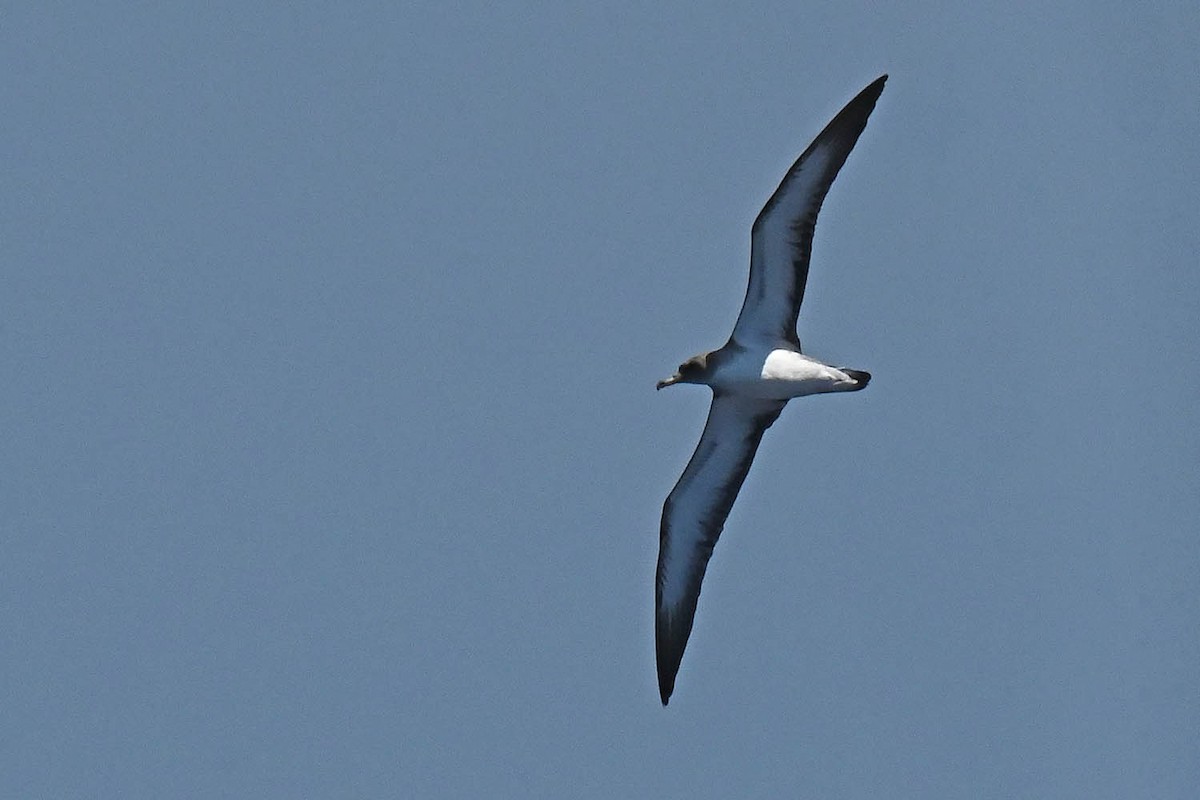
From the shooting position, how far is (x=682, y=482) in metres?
35.5

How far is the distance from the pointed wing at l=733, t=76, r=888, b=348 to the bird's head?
0.71 metres

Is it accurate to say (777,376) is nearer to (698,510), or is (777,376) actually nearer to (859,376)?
(859,376)

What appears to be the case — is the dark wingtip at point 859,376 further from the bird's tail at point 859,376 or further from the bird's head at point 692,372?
the bird's head at point 692,372

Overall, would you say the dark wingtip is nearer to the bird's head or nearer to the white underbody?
the white underbody

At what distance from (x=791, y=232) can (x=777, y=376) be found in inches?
90.6

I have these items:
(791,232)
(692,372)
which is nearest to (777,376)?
(692,372)

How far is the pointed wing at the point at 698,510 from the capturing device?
35156 millimetres

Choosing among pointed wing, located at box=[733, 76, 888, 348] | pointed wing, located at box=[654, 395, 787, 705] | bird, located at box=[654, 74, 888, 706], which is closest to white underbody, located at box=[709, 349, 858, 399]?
bird, located at box=[654, 74, 888, 706]

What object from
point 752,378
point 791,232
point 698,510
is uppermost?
point 791,232

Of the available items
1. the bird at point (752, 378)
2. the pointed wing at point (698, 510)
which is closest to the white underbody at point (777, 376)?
the bird at point (752, 378)

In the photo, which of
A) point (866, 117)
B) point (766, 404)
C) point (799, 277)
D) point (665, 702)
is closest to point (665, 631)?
point (665, 702)

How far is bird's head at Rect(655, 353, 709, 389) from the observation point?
34.4 meters

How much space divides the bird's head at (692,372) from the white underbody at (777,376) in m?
0.24

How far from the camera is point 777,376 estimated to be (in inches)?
1324
